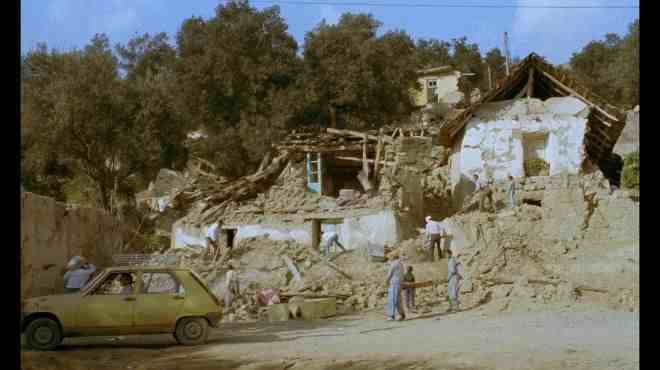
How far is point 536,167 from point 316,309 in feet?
48.5

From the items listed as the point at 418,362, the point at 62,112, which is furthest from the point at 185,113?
the point at 418,362

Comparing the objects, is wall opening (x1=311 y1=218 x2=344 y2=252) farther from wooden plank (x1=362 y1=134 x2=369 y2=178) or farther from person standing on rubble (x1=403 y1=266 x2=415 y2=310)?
person standing on rubble (x1=403 y1=266 x2=415 y2=310)

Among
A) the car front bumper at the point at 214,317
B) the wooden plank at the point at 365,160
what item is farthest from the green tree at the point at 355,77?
the car front bumper at the point at 214,317

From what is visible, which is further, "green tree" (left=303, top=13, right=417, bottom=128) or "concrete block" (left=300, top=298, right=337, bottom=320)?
"green tree" (left=303, top=13, right=417, bottom=128)

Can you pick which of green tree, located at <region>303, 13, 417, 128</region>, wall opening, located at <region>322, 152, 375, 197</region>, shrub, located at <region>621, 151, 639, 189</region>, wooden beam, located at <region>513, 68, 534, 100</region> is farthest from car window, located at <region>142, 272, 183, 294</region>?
green tree, located at <region>303, 13, 417, 128</region>

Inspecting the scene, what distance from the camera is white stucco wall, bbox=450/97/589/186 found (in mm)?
29141

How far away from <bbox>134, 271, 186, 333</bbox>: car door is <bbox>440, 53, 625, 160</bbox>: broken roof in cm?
1920

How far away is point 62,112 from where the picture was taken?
32312mm

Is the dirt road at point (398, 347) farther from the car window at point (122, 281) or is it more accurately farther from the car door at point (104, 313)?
the car window at point (122, 281)

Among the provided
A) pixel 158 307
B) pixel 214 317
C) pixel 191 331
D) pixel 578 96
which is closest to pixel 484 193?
A: pixel 578 96

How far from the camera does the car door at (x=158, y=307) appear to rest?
40.8 feet

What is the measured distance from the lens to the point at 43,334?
12000 mm

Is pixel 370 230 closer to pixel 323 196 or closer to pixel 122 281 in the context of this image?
pixel 323 196
